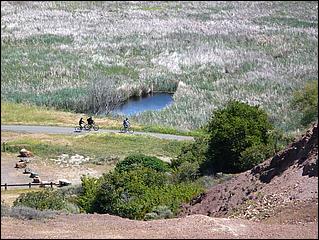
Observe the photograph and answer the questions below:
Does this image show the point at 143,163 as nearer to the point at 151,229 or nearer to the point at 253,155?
the point at 253,155

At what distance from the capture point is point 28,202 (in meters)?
30.8

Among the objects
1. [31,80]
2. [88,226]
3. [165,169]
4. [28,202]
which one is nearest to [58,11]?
[31,80]

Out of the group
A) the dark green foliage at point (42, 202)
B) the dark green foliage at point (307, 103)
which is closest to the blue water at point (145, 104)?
the dark green foliage at point (307, 103)

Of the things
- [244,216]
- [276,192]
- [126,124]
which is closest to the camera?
A: [244,216]

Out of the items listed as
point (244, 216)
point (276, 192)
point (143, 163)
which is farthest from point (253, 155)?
point (244, 216)

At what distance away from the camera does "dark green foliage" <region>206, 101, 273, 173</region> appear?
39.4 meters

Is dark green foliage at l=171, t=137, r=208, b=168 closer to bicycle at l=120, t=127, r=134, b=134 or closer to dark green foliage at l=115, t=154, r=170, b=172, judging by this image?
dark green foliage at l=115, t=154, r=170, b=172

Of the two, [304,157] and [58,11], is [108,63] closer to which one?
[58,11]

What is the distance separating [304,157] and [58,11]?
9855 cm

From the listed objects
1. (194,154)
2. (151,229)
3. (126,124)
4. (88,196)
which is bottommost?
(126,124)

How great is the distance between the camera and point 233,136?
39.8 metres

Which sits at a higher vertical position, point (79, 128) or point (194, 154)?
point (194, 154)

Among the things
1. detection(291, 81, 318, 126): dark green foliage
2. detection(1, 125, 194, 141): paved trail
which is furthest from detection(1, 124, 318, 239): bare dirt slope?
detection(291, 81, 318, 126): dark green foliage

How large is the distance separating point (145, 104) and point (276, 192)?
44.8m
